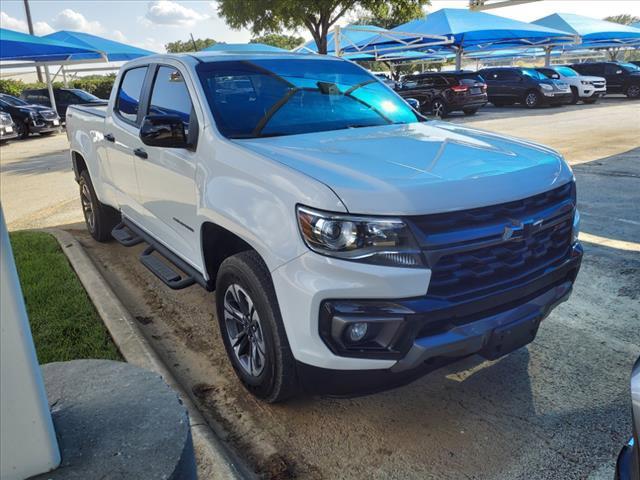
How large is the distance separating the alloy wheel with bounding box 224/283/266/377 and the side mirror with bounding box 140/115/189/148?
39.2 inches

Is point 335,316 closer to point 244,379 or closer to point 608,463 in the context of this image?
point 244,379

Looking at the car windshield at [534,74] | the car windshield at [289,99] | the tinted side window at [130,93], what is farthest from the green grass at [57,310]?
the car windshield at [534,74]

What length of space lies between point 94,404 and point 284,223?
1085 mm

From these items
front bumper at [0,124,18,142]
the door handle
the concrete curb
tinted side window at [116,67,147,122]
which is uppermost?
tinted side window at [116,67,147,122]

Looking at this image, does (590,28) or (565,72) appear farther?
(590,28)

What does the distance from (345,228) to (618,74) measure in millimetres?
27808

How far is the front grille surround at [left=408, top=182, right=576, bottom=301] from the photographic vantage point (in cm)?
237

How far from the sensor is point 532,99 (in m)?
22.0

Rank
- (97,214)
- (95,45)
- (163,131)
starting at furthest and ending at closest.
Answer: (95,45) → (97,214) → (163,131)

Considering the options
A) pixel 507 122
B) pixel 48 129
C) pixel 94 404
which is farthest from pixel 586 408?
pixel 48 129

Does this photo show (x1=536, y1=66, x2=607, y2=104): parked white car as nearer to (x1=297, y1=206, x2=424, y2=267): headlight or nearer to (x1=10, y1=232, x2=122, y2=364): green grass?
(x1=10, y1=232, x2=122, y2=364): green grass

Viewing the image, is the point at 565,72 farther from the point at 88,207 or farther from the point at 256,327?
the point at 256,327

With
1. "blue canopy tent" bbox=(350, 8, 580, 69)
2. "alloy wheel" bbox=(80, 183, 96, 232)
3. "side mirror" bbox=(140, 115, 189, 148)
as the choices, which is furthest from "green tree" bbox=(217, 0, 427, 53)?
"side mirror" bbox=(140, 115, 189, 148)

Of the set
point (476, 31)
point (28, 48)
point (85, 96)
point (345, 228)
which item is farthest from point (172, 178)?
point (476, 31)
